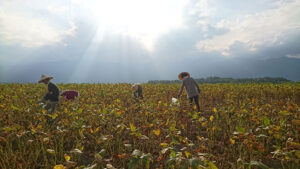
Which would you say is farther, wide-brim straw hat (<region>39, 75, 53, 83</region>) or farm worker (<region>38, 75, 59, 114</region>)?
farm worker (<region>38, 75, 59, 114</region>)

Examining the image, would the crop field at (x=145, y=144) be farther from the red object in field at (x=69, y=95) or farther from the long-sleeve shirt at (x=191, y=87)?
the red object in field at (x=69, y=95)

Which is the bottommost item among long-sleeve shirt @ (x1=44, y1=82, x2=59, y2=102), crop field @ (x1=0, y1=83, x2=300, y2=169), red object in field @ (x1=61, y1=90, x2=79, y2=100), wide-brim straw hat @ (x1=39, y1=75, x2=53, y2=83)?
crop field @ (x1=0, y1=83, x2=300, y2=169)

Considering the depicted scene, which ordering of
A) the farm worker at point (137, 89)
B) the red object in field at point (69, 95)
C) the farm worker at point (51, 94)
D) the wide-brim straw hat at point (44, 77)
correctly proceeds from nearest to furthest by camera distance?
the wide-brim straw hat at point (44, 77) → the farm worker at point (51, 94) → the red object in field at point (69, 95) → the farm worker at point (137, 89)

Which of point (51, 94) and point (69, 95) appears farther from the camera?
point (69, 95)

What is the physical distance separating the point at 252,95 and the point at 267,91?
4.73 feet

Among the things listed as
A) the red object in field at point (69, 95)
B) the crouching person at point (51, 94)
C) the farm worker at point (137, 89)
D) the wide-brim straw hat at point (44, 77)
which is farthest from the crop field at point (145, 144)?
the farm worker at point (137, 89)

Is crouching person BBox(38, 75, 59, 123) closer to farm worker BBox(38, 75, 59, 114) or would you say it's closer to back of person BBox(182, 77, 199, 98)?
farm worker BBox(38, 75, 59, 114)

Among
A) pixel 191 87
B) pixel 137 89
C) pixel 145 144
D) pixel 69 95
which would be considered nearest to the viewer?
pixel 145 144

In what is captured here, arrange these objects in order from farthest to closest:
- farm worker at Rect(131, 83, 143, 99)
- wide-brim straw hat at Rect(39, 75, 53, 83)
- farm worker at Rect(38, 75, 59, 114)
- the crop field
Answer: farm worker at Rect(131, 83, 143, 99) → farm worker at Rect(38, 75, 59, 114) → wide-brim straw hat at Rect(39, 75, 53, 83) → the crop field

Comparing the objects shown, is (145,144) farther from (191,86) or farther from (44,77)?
(44,77)

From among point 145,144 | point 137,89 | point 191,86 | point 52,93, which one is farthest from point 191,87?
point 52,93

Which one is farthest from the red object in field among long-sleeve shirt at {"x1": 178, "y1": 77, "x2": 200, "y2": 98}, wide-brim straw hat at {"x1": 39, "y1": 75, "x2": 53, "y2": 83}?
long-sleeve shirt at {"x1": 178, "y1": 77, "x2": 200, "y2": 98}

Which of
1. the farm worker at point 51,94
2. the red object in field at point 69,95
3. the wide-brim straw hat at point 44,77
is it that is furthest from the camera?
the red object in field at point 69,95

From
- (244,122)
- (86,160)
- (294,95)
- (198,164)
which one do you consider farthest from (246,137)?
(294,95)
